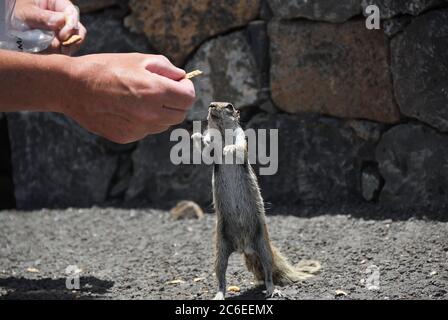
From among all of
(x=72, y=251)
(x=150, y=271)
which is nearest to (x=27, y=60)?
(x=150, y=271)

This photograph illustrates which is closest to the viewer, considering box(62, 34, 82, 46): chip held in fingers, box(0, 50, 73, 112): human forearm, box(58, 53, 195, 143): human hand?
box(58, 53, 195, 143): human hand

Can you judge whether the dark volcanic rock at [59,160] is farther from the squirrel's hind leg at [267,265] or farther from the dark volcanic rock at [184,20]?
the squirrel's hind leg at [267,265]

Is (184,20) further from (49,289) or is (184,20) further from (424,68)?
(49,289)

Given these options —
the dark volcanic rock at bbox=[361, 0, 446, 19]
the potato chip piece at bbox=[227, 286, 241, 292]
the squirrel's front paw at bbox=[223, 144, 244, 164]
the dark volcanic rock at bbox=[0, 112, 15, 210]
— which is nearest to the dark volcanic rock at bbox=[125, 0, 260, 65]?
the dark volcanic rock at bbox=[361, 0, 446, 19]

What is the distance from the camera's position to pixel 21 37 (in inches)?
163

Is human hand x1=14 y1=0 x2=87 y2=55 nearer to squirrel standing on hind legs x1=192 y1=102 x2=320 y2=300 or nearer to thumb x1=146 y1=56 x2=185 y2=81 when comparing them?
squirrel standing on hind legs x1=192 y1=102 x2=320 y2=300

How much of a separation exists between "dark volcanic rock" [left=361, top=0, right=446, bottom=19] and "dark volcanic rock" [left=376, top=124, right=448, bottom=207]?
795 millimetres

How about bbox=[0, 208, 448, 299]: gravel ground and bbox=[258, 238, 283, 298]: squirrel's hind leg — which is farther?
bbox=[0, 208, 448, 299]: gravel ground

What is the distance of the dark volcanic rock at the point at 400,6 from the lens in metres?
5.09

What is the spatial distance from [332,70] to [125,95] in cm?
305

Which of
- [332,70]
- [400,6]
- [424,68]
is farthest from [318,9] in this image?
[424,68]

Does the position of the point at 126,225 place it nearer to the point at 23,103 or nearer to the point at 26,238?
the point at 26,238

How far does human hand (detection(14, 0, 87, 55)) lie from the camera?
168 inches

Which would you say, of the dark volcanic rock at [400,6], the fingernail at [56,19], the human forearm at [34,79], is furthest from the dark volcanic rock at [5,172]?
the human forearm at [34,79]
